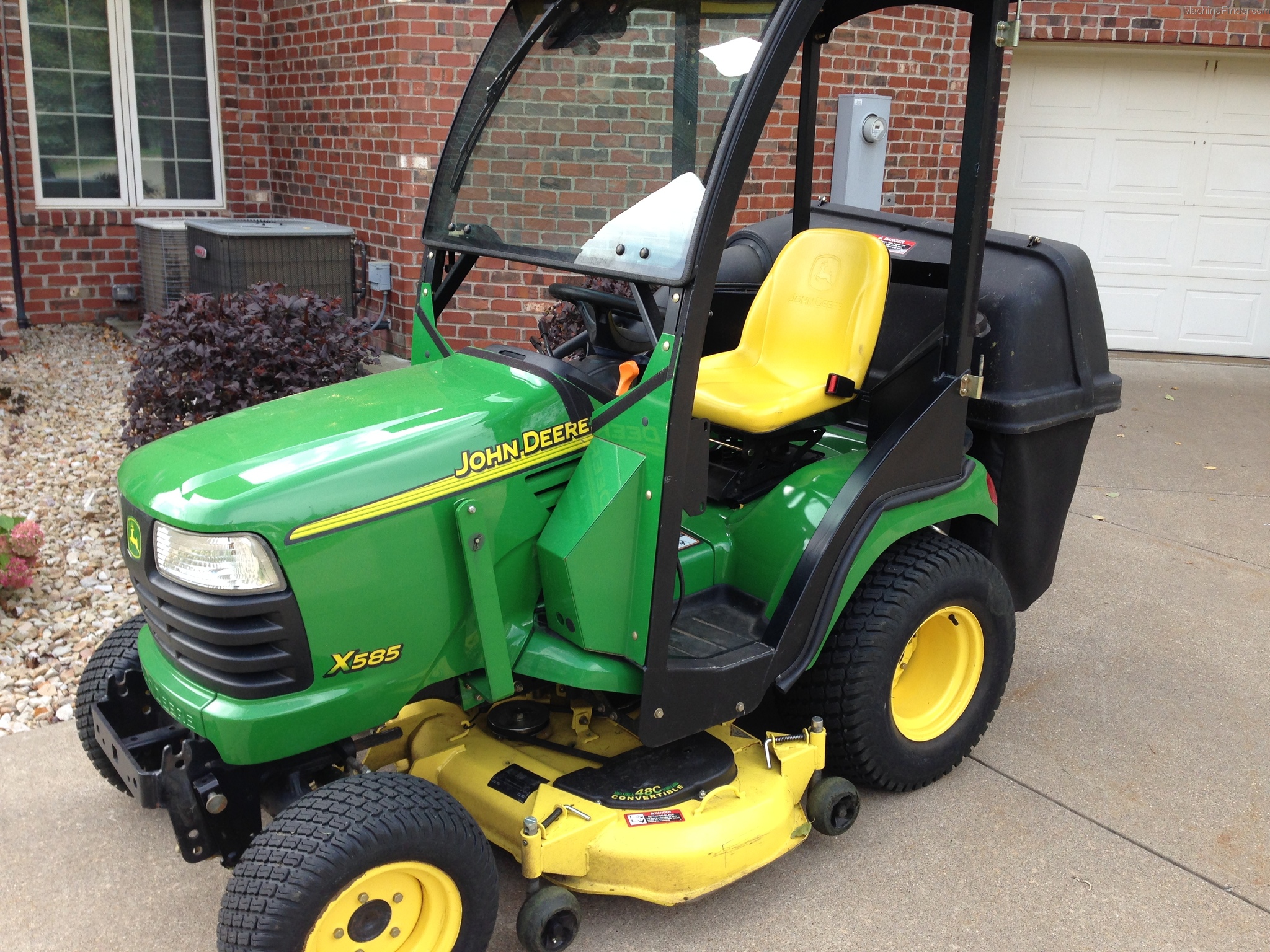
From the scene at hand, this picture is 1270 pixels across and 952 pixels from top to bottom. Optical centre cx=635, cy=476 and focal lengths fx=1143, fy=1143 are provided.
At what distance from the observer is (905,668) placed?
329 centimetres

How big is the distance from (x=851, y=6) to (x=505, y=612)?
204 cm

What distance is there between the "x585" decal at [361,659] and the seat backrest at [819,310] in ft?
4.37

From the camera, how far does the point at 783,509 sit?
9.65ft

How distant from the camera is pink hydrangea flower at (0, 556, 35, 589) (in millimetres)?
3963

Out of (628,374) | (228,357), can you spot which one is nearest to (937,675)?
(628,374)

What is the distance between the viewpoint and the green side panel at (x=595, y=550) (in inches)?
94.7

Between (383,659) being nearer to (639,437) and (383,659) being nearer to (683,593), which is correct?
(639,437)

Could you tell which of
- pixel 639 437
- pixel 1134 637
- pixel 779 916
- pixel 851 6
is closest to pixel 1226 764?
pixel 1134 637

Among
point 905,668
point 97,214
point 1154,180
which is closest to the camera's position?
point 905,668

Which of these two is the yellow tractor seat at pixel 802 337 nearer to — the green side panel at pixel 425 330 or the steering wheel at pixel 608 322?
the steering wheel at pixel 608 322

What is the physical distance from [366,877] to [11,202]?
23.3 ft

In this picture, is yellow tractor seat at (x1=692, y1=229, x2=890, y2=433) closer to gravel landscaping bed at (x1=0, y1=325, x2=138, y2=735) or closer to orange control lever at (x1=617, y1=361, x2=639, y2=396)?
orange control lever at (x1=617, y1=361, x2=639, y2=396)

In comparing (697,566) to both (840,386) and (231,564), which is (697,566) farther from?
(231,564)

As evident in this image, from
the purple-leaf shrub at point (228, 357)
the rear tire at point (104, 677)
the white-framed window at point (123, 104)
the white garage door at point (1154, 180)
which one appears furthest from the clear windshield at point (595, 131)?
the white garage door at point (1154, 180)
